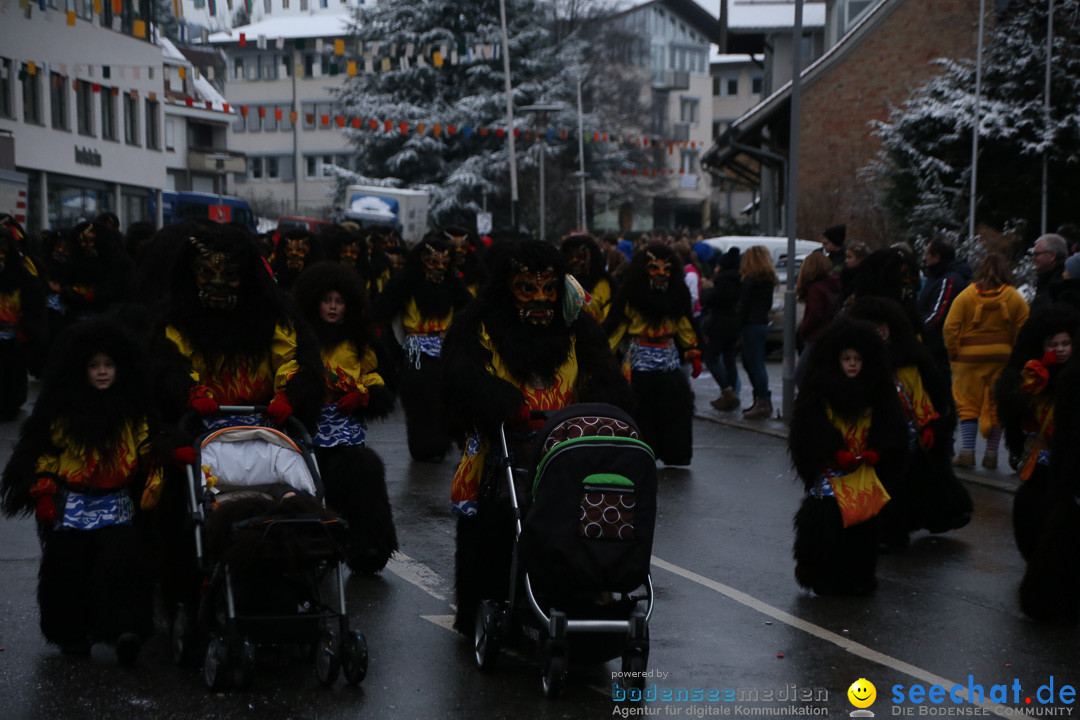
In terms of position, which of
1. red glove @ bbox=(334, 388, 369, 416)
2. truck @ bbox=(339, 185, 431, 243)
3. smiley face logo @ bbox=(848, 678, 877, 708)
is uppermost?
truck @ bbox=(339, 185, 431, 243)

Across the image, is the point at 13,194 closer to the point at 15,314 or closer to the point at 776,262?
the point at 15,314

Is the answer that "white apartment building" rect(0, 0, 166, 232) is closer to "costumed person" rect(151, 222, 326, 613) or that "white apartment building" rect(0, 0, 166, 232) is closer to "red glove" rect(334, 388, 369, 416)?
"red glove" rect(334, 388, 369, 416)

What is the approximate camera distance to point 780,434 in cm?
1433

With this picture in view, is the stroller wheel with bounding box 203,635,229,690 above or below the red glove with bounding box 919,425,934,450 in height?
below

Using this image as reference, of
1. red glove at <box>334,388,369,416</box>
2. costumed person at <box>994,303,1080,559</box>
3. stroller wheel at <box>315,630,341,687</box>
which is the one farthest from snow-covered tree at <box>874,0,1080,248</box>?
stroller wheel at <box>315,630,341,687</box>

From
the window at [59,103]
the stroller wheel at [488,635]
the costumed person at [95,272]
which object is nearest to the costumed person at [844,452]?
the stroller wheel at [488,635]

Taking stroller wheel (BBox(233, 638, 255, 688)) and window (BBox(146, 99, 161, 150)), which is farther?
window (BBox(146, 99, 161, 150))

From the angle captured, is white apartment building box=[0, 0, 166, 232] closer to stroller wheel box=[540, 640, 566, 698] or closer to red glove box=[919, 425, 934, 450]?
red glove box=[919, 425, 934, 450]

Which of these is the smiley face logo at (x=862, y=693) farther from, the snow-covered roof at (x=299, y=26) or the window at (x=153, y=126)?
the snow-covered roof at (x=299, y=26)

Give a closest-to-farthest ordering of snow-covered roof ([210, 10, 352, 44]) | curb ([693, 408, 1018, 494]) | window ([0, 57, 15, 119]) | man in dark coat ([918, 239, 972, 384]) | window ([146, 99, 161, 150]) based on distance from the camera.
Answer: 1. curb ([693, 408, 1018, 494])
2. man in dark coat ([918, 239, 972, 384])
3. window ([0, 57, 15, 119])
4. window ([146, 99, 161, 150])
5. snow-covered roof ([210, 10, 352, 44])

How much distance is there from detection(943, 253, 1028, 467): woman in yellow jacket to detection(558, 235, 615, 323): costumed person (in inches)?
125

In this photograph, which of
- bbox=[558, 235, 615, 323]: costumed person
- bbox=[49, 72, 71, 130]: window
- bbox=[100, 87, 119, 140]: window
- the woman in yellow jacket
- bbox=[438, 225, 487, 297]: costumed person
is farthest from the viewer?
bbox=[100, 87, 119, 140]: window

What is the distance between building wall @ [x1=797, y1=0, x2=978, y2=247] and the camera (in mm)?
33188

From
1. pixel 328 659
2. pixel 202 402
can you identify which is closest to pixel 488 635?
pixel 328 659
